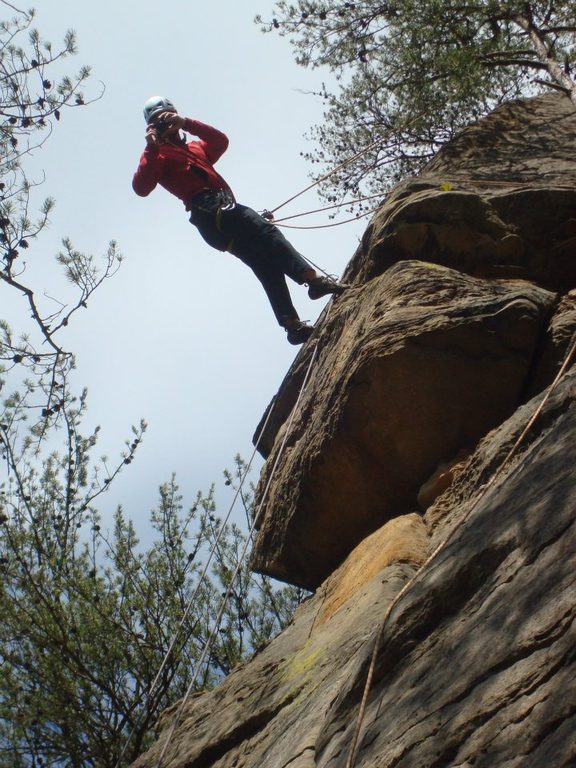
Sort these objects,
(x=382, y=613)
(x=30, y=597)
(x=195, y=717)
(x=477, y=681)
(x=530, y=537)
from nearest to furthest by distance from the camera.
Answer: (x=477, y=681) → (x=530, y=537) → (x=382, y=613) → (x=195, y=717) → (x=30, y=597)

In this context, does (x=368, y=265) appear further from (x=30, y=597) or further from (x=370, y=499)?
(x=30, y=597)

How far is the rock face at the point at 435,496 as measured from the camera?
284cm

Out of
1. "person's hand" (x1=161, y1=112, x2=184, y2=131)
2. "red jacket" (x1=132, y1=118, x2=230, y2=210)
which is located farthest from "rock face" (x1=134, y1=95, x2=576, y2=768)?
"person's hand" (x1=161, y1=112, x2=184, y2=131)

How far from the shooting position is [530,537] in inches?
126

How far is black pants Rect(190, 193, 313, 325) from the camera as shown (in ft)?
23.9

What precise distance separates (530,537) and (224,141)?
5.46 metres

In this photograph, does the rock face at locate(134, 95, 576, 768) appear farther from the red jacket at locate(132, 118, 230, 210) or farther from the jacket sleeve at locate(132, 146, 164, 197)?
the jacket sleeve at locate(132, 146, 164, 197)

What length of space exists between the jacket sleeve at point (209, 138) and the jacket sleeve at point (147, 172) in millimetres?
419

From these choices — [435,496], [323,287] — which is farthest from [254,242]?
[435,496]

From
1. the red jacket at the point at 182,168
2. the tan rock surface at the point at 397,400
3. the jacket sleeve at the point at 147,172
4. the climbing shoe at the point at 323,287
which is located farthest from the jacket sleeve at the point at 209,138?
the tan rock surface at the point at 397,400

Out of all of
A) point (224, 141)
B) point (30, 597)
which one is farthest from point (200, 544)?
point (224, 141)

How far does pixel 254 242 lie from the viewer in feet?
24.2

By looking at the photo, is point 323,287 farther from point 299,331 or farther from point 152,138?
point 152,138

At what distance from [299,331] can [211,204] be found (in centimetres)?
128
